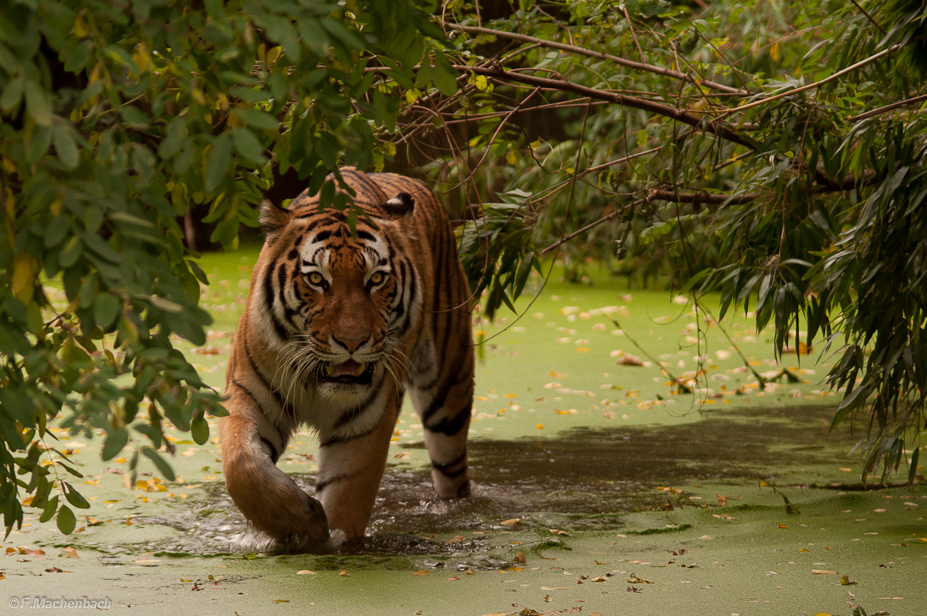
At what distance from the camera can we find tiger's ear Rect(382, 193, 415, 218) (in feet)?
12.2

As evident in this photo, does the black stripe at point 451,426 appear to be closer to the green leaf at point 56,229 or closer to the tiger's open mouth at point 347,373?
the tiger's open mouth at point 347,373

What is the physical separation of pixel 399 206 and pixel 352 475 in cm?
106

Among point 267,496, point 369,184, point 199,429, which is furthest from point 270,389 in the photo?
point 199,429

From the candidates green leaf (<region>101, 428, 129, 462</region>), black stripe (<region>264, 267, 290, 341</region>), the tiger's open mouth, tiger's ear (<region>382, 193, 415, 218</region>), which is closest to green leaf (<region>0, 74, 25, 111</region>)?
green leaf (<region>101, 428, 129, 462</region>)

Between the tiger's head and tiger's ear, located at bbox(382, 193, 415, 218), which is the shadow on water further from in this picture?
tiger's ear, located at bbox(382, 193, 415, 218)

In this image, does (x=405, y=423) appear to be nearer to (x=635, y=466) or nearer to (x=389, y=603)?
(x=635, y=466)

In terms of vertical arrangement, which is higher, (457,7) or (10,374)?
(457,7)

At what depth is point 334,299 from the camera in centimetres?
329

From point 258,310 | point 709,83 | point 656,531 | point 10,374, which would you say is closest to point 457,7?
point 709,83

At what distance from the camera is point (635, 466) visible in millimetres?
4602

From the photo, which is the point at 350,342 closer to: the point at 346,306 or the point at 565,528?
the point at 346,306

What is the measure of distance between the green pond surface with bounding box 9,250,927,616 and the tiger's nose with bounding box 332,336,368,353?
1.65 ft

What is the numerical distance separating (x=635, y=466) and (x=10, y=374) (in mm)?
3468

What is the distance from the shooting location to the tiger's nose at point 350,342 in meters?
3.18
